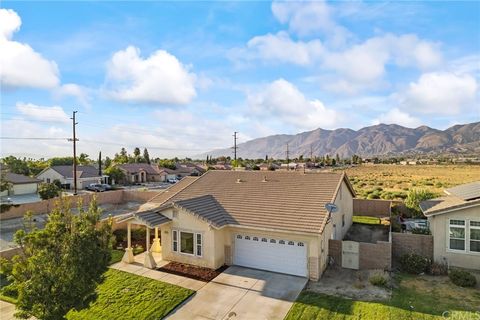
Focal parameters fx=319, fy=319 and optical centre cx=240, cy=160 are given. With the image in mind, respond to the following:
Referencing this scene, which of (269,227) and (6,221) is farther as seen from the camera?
(6,221)

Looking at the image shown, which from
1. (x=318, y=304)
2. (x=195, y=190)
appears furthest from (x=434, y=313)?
(x=195, y=190)

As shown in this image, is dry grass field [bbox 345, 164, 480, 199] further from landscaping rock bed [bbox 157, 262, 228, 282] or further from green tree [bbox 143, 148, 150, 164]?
green tree [bbox 143, 148, 150, 164]

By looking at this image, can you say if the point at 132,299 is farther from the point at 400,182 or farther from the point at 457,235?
the point at 400,182

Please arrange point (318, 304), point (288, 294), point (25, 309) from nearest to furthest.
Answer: point (25, 309) < point (318, 304) < point (288, 294)

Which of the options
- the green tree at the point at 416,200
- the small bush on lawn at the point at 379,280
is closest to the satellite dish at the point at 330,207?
the small bush on lawn at the point at 379,280

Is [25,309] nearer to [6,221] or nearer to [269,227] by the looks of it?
[269,227]

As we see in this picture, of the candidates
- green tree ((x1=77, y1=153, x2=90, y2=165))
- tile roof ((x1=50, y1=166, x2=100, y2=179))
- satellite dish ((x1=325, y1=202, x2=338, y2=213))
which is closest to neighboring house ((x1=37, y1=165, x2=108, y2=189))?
tile roof ((x1=50, y1=166, x2=100, y2=179))

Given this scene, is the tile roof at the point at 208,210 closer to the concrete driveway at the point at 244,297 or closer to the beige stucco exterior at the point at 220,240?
the beige stucco exterior at the point at 220,240
